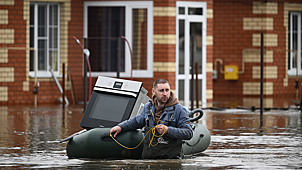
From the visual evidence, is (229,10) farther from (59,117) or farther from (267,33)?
(59,117)

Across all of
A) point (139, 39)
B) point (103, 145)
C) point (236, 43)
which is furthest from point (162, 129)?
point (236, 43)

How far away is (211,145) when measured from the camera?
371 inches

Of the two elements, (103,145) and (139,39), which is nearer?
(103,145)

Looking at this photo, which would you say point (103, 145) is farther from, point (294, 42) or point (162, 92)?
point (294, 42)

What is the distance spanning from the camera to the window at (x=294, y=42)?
24.4 meters

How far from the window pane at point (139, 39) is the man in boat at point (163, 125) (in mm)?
11241

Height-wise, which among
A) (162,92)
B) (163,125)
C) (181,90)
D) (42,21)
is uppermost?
(42,21)

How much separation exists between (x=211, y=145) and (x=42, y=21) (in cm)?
1107

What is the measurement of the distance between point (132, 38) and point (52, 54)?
106 inches

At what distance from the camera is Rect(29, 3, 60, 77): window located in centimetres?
1898

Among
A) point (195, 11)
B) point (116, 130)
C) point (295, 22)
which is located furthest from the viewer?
point (295, 22)

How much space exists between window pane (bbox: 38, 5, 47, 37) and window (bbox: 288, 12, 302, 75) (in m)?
10.7

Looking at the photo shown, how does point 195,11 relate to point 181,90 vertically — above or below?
above

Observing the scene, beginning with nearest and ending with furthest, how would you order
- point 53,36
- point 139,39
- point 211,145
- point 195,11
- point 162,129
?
point 162,129 → point 211,145 → point 139,39 → point 53,36 → point 195,11
